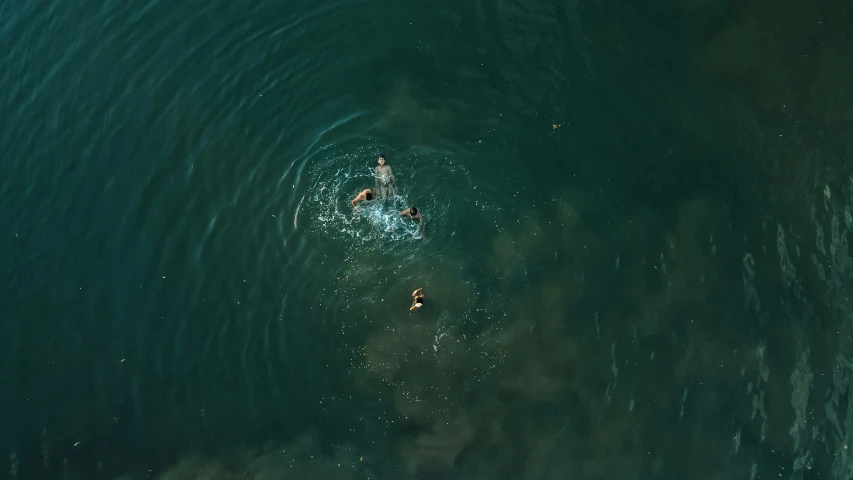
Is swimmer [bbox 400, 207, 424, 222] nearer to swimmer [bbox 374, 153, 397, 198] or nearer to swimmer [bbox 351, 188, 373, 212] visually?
swimmer [bbox 374, 153, 397, 198]

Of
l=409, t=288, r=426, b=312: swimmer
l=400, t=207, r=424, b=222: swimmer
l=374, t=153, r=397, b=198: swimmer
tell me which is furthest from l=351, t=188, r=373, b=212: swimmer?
l=409, t=288, r=426, b=312: swimmer

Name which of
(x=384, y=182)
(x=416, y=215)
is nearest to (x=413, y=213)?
(x=416, y=215)

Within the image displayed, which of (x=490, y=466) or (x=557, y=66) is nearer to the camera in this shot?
(x=490, y=466)

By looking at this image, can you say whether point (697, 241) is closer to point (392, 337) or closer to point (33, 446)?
point (392, 337)

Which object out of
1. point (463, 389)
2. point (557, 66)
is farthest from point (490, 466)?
point (557, 66)

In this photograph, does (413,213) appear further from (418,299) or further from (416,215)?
(418,299)

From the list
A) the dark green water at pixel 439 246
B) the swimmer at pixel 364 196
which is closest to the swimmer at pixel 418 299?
the dark green water at pixel 439 246
